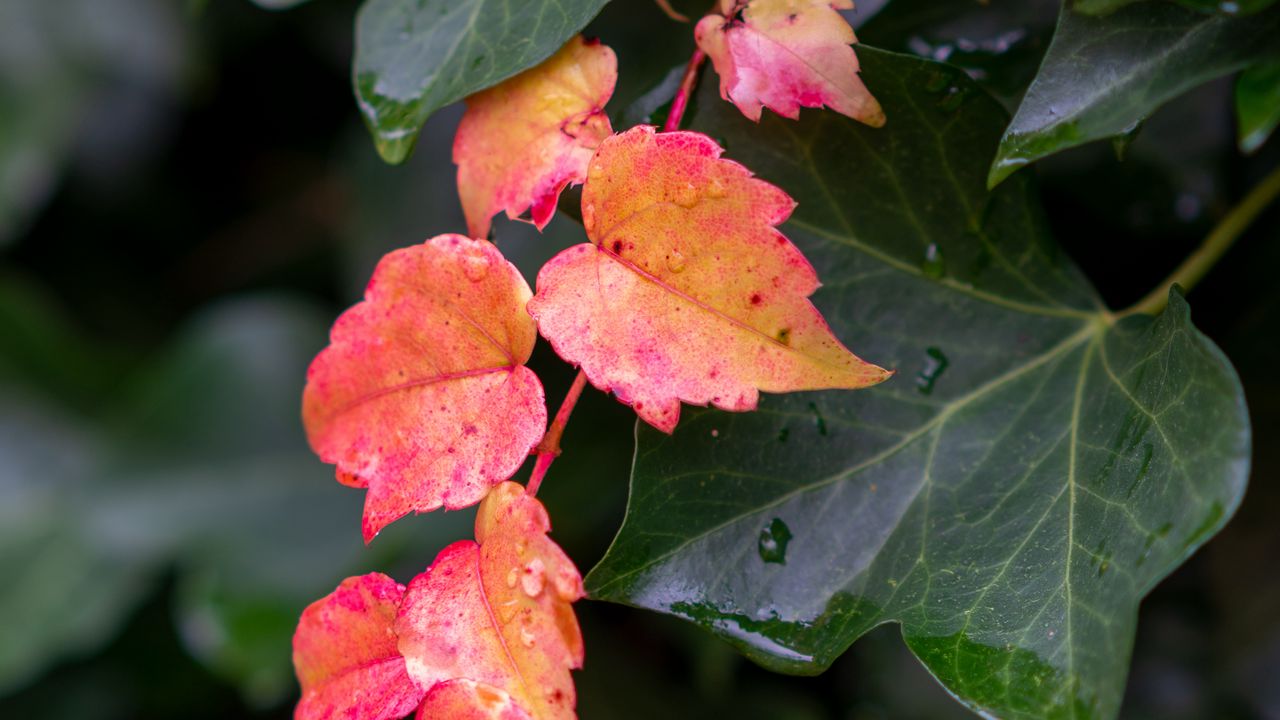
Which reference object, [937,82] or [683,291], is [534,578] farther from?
[937,82]

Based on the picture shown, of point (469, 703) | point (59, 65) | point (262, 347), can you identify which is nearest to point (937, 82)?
point (469, 703)

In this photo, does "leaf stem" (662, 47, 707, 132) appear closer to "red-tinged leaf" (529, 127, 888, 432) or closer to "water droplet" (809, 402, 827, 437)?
"red-tinged leaf" (529, 127, 888, 432)

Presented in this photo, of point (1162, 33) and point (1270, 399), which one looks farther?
point (1270, 399)

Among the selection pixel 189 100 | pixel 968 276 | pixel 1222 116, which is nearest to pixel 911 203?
pixel 968 276

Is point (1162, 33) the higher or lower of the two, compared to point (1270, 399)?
higher

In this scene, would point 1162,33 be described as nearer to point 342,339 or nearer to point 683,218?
point 683,218

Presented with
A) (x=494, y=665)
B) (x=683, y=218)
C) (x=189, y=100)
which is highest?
(x=683, y=218)

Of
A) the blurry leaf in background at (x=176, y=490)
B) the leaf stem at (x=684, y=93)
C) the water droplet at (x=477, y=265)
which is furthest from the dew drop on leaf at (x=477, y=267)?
the blurry leaf in background at (x=176, y=490)
